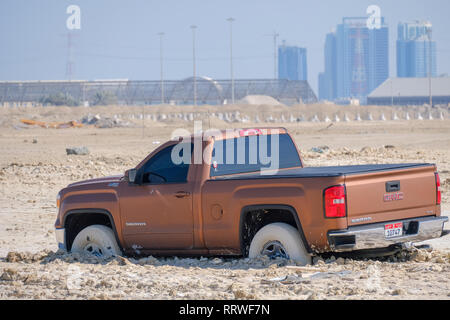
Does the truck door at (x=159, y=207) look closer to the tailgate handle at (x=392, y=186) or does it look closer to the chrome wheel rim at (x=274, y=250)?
the chrome wheel rim at (x=274, y=250)

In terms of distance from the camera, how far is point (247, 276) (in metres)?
8.93

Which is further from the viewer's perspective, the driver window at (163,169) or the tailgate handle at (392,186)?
A: the driver window at (163,169)

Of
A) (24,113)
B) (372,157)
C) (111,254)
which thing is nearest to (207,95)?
(24,113)

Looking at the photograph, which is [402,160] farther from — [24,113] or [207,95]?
[207,95]

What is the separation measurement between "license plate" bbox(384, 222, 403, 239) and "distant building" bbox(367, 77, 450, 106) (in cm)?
12255

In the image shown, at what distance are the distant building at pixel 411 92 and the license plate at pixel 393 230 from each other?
402 feet

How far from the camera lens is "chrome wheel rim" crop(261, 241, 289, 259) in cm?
927

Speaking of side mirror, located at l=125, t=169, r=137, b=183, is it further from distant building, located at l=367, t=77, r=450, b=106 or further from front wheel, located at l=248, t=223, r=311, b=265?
distant building, located at l=367, t=77, r=450, b=106

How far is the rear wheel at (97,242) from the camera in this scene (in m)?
10.5

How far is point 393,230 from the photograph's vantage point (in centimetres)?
906

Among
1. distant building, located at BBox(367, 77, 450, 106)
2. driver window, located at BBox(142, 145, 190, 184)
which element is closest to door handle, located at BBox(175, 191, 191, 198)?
driver window, located at BBox(142, 145, 190, 184)

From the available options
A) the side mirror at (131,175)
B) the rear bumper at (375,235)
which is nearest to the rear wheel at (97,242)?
the side mirror at (131,175)

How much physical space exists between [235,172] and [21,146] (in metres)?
33.0

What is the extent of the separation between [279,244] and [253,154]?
148 centimetres
